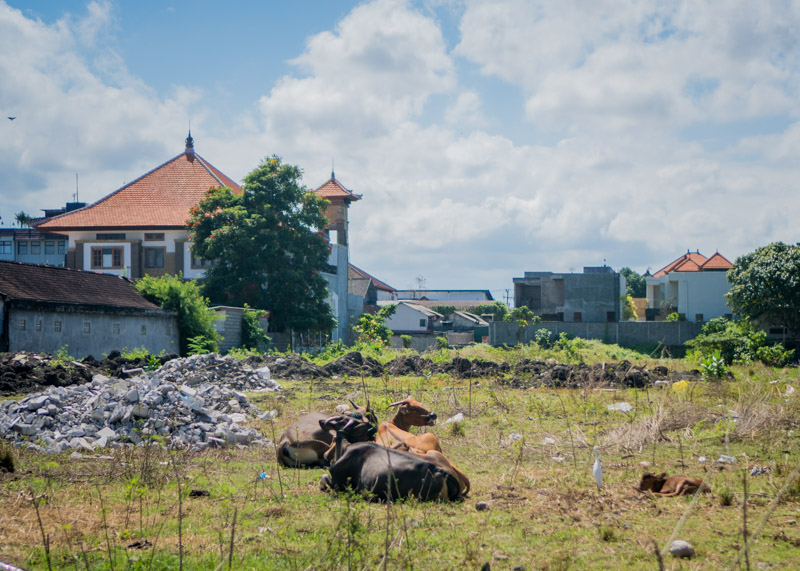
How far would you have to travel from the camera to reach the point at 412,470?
6121mm

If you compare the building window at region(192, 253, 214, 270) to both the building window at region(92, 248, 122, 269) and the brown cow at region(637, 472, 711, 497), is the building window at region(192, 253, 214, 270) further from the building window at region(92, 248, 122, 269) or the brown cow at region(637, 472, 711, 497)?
the brown cow at region(637, 472, 711, 497)

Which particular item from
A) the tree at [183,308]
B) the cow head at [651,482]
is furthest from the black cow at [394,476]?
the tree at [183,308]

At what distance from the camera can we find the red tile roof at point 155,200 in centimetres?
3956

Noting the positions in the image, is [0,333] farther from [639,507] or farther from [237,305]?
[639,507]

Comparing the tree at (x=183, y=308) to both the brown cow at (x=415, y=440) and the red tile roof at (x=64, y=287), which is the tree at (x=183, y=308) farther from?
the brown cow at (x=415, y=440)

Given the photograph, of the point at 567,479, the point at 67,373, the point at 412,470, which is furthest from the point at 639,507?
the point at 67,373

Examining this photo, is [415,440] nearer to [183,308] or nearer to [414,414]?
[414,414]

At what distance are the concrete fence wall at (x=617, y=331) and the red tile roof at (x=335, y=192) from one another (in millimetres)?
11634

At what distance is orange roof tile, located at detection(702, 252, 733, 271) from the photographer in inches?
1892

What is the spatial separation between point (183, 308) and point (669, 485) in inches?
911

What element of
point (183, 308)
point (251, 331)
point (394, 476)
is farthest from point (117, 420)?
point (251, 331)

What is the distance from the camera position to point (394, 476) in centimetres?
591

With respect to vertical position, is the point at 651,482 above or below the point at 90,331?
below

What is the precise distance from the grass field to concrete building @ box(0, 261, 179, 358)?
13.0 metres
